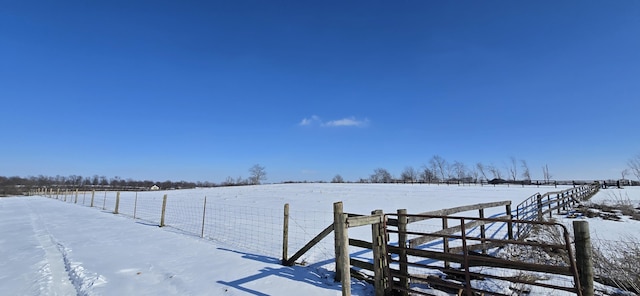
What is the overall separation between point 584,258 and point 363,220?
9.96 ft

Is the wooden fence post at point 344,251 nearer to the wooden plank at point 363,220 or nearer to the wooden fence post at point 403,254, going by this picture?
the wooden plank at point 363,220

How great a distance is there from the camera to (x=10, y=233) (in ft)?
41.0

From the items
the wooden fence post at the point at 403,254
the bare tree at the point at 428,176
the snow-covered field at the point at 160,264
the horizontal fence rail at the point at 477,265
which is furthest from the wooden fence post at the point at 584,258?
the bare tree at the point at 428,176

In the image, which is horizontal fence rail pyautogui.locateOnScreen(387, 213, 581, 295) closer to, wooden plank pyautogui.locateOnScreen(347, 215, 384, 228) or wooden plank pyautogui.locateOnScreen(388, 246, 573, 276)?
wooden plank pyautogui.locateOnScreen(388, 246, 573, 276)

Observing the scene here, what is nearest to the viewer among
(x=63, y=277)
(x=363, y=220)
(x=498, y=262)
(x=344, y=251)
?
(x=498, y=262)

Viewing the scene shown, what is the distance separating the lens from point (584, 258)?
4.09m

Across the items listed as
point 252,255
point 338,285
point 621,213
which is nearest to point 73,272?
point 252,255

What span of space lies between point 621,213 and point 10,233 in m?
29.3

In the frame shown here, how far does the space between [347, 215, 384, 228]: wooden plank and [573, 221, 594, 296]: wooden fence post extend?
8.90 feet

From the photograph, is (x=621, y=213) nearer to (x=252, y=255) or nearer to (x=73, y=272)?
(x=252, y=255)

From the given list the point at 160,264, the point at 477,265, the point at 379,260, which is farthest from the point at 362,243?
the point at 160,264

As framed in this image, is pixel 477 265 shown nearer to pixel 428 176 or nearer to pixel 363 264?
pixel 363 264

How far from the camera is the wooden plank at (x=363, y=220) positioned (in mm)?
5043

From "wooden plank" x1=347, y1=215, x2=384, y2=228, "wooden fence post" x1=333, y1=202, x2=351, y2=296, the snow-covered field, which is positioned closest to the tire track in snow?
the snow-covered field
